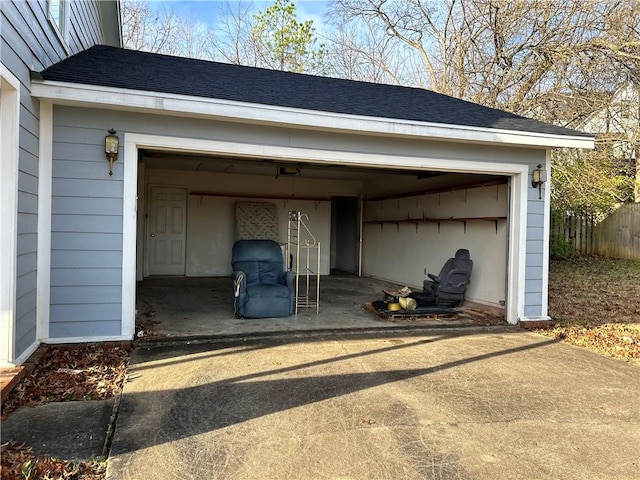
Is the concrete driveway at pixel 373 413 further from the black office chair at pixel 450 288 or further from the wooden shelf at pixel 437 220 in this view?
the wooden shelf at pixel 437 220

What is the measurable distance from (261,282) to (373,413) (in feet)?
12.9

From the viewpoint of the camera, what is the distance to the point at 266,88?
233 inches

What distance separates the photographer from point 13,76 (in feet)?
11.3

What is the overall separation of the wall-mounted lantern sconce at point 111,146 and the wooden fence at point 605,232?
37.3 feet

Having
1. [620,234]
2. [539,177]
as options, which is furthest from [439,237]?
[620,234]

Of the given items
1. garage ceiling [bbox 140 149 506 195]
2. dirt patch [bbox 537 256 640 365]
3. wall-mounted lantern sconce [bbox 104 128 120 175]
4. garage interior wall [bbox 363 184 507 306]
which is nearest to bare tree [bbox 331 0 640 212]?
dirt patch [bbox 537 256 640 365]

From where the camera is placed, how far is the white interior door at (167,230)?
10.9 m

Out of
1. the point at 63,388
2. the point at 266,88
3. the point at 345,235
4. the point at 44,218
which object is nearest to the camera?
the point at 63,388

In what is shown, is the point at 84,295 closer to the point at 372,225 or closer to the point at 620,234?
the point at 372,225

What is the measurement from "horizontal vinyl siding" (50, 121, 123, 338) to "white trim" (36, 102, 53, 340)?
1.9 inches

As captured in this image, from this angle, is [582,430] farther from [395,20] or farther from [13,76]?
[395,20]

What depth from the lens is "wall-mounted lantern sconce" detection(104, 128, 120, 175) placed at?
4484 millimetres

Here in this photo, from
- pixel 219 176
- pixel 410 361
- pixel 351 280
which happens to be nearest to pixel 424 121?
pixel 410 361

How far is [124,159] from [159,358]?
6.64 ft
